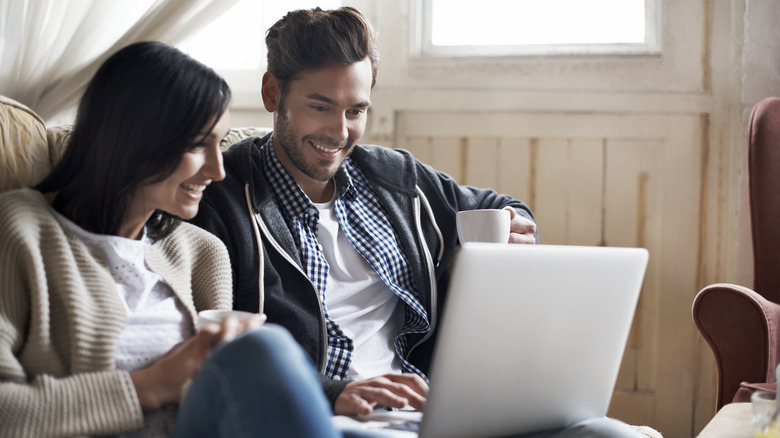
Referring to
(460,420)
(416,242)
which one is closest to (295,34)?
(416,242)

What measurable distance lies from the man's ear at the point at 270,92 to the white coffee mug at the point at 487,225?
1.82ft

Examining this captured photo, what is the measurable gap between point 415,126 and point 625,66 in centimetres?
69

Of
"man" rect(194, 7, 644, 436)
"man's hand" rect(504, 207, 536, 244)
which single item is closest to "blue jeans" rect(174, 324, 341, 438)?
"man" rect(194, 7, 644, 436)

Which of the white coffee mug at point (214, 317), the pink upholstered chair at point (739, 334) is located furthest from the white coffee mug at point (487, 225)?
the pink upholstered chair at point (739, 334)

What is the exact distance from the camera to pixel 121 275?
1.26m

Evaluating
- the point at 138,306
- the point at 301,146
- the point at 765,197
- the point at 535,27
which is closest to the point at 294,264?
the point at 301,146

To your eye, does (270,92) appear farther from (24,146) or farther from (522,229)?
(522,229)

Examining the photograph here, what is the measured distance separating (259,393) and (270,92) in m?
1.01

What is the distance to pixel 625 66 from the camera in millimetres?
2523

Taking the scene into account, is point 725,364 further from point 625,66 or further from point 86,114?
point 86,114

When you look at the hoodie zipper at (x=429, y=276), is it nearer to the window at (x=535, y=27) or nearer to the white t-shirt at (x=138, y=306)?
the white t-shirt at (x=138, y=306)

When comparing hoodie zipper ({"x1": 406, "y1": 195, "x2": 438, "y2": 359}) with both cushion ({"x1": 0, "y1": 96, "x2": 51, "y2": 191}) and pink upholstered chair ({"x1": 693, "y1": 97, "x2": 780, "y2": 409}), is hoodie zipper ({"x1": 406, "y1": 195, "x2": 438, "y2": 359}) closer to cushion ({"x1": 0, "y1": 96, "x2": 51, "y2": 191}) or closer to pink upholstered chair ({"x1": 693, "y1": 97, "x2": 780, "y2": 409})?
pink upholstered chair ({"x1": 693, "y1": 97, "x2": 780, "y2": 409})

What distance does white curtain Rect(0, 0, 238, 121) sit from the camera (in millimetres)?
2166

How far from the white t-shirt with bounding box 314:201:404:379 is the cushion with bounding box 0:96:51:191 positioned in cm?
57
